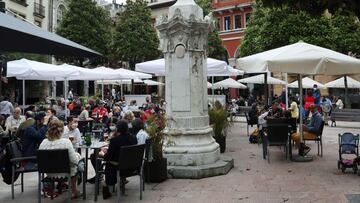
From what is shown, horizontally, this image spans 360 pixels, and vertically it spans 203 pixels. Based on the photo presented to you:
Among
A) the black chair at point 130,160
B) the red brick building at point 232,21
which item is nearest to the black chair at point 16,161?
the black chair at point 130,160

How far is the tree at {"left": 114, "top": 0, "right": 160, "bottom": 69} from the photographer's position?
41.3 m

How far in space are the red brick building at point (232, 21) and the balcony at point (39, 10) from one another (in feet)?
59.6

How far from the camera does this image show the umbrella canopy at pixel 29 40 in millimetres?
4316

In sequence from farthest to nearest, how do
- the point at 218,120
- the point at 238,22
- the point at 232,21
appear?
1. the point at 232,21
2. the point at 238,22
3. the point at 218,120

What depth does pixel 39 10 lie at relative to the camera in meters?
37.9

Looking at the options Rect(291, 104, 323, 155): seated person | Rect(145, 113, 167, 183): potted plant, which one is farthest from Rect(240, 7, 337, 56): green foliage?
Rect(145, 113, 167, 183): potted plant

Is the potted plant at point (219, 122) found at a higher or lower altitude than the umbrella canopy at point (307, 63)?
lower

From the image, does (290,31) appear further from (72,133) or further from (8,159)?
(8,159)

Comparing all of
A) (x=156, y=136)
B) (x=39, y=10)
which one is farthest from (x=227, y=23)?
(x=156, y=136)

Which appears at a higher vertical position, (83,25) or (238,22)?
(238,22)

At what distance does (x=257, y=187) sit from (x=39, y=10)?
116ft

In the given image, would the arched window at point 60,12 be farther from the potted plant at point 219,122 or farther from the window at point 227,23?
the potted plant at point 219,122

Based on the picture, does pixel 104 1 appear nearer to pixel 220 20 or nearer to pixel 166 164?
pixel 220 20

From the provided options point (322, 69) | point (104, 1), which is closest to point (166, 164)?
point (322, 69)
